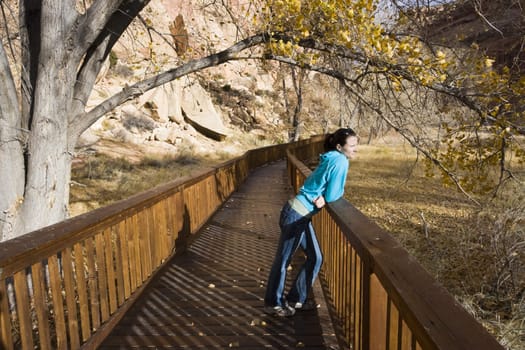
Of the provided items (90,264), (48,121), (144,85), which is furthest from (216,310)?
(144,85)

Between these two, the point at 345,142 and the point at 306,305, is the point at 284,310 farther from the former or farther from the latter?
the point at 345,142

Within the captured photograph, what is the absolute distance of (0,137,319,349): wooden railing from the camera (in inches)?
89.1

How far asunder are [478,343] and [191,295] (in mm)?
3776

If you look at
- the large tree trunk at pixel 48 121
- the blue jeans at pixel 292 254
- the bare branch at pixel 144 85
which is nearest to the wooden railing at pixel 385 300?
the blue jeans at pixel 292 254

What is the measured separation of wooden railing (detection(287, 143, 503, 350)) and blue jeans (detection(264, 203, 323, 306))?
241 mm

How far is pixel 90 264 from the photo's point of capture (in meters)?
3.17

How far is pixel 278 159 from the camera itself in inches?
1106

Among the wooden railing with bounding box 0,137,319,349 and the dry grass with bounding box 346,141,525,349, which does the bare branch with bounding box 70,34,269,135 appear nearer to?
the wooden railing with bounding box 0,137,319,349

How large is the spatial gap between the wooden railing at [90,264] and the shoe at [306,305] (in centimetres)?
177

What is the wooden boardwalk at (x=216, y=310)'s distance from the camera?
3387 millimetres

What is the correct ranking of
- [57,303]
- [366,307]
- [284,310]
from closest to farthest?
[366,307], [57,303], [284,310]

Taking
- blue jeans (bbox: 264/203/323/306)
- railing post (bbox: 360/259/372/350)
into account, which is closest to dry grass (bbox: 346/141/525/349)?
blue jeans (bbox: 264/203/323/306)

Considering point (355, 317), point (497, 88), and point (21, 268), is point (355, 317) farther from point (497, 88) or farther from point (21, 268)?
point (497, 88)

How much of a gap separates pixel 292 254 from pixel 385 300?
163 centimetres
